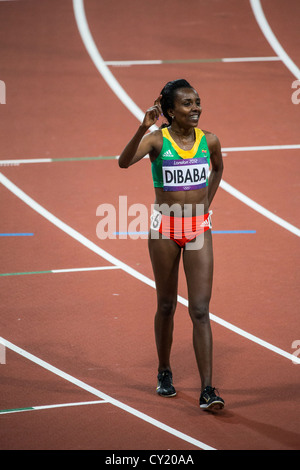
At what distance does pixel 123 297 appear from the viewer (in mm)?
7879

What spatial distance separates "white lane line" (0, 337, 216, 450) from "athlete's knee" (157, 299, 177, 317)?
755 millimetres

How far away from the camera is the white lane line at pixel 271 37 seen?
488 inches

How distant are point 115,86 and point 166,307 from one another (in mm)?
6505

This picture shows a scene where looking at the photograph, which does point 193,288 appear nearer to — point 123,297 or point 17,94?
point 123,297

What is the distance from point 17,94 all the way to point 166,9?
3504 millimetres

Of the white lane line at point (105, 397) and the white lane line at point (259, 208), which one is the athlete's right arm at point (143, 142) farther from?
the white lane line at point (259, 208)

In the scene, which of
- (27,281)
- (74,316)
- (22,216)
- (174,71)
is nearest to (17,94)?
(174,71)

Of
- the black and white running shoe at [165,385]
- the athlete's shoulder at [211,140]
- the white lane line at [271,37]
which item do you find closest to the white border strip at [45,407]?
the black and white running shoe at [165,385]

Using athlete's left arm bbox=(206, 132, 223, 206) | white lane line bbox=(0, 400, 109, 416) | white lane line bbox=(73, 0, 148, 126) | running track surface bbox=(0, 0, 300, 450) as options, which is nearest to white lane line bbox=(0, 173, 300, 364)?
running track surface bbox=(0, 0, 300, 450)

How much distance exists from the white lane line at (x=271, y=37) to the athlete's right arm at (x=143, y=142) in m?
6.68

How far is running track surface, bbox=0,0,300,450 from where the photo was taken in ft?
19.9

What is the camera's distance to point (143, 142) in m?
5.95

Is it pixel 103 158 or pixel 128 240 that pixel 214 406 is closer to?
pixel 128 240

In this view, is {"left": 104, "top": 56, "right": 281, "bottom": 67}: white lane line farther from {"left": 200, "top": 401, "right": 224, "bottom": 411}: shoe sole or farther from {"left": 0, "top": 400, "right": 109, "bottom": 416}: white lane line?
{"left": 200, "top": 401, "right": 224, "bottom": 411}: shoe sole
